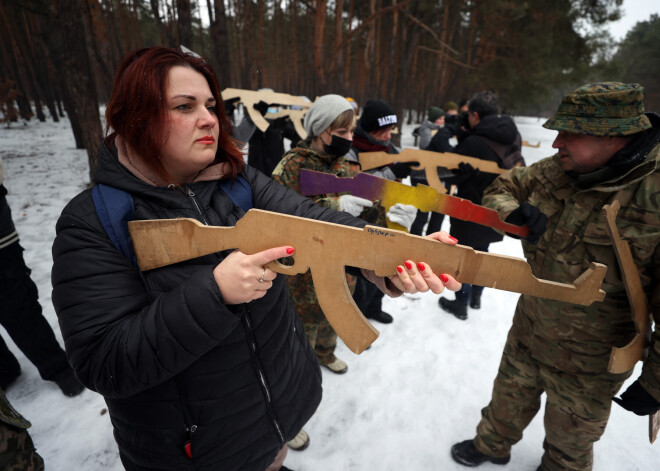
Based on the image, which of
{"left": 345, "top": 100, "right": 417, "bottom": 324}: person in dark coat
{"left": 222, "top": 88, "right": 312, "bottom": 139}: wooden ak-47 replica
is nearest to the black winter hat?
{"left": 345, "top": 100, "right": 417, "bottom": 324}: person in dark coat

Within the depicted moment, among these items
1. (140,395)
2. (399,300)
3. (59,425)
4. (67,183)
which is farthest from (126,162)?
(67,183)

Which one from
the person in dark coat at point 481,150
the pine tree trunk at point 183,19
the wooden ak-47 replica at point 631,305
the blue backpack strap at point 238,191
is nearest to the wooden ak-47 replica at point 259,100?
the pine tree trunk at point 183,19

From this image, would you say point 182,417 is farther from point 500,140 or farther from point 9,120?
point 9,120

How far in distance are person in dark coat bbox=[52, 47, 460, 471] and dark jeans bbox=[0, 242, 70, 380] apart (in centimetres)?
171

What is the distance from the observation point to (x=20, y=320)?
7.24ft

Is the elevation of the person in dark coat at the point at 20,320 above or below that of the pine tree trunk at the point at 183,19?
below

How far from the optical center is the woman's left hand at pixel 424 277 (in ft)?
3.03

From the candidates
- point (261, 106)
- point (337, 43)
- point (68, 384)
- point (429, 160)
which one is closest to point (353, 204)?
point (429, 160)

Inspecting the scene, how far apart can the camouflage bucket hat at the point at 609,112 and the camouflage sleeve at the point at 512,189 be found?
0.43m

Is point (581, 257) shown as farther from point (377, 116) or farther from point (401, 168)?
point (377, 116)

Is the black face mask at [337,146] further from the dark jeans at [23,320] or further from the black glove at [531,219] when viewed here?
the dark jeans at [23,320]

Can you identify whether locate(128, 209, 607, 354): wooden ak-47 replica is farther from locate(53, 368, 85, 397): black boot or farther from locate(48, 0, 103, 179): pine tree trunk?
locate(48, 0, 103, 179): pine tree trunk

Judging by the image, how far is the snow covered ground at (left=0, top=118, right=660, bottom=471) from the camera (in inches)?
82.3

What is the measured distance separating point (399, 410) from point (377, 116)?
8.19 feet
